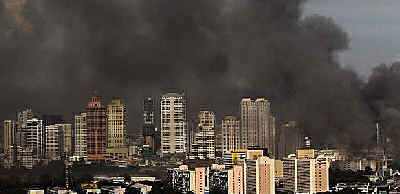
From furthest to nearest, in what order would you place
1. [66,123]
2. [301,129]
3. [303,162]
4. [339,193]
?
1. [301,129]
2. [66,123]
3. [303,162]
4. [339,193]

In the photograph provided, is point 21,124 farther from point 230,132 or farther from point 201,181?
point 230,132

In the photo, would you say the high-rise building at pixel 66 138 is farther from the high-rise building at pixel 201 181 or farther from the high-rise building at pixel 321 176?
the high-rise building at pixel 321 176

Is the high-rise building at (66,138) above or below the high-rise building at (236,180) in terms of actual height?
above

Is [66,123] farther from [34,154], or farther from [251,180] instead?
[251,180]

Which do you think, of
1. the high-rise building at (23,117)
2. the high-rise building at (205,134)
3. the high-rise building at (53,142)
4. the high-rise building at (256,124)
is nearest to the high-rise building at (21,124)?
the high-rise building at (23,117)

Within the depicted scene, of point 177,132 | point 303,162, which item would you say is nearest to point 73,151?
point 177,132

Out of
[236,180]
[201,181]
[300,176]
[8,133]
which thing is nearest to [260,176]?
[236,180]

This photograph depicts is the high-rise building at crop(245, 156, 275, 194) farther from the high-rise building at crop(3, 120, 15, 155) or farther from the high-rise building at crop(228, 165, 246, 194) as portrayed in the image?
the high-rise building at crop(3, 120, 15, 155)
